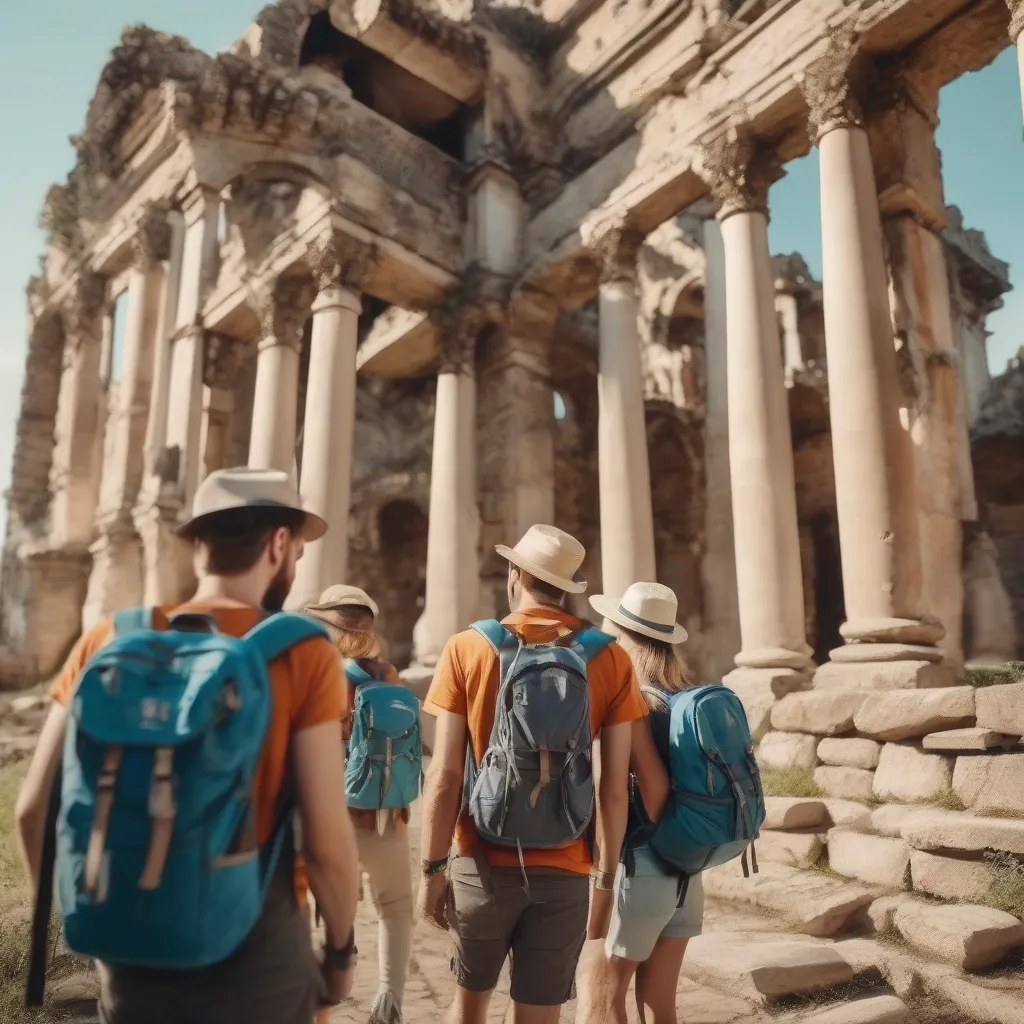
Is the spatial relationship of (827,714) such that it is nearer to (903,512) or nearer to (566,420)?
(903,512)

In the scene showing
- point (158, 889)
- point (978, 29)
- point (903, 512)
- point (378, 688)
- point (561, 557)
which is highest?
point (978, 29)

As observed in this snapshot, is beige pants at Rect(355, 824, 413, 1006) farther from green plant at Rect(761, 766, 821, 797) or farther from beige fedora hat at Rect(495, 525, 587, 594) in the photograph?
green plant at Rect(761, 766, 821, 797)

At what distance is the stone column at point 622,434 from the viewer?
11.8 meters

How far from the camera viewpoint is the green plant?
7.04 meters

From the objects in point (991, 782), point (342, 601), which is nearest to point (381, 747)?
point (342, 601)

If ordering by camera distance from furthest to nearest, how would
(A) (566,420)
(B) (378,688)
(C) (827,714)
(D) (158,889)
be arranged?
(A) (566,420)
(C) (827,714)
(B) (378,688)
(D) (158,889)

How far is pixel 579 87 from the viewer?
48.0ft

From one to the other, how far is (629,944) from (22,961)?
10.5 ft

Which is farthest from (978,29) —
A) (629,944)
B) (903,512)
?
(629,944)

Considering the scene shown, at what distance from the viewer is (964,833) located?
5195 mm

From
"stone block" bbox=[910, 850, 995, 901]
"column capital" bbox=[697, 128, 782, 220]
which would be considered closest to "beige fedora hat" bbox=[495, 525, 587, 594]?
"stone block" bbox=[910, 850, 995, 901]

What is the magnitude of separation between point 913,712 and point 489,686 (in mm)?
5034

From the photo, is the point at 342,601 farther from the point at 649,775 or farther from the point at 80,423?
the point at 80,423

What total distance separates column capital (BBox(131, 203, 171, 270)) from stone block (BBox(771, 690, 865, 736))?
47.5 feet
